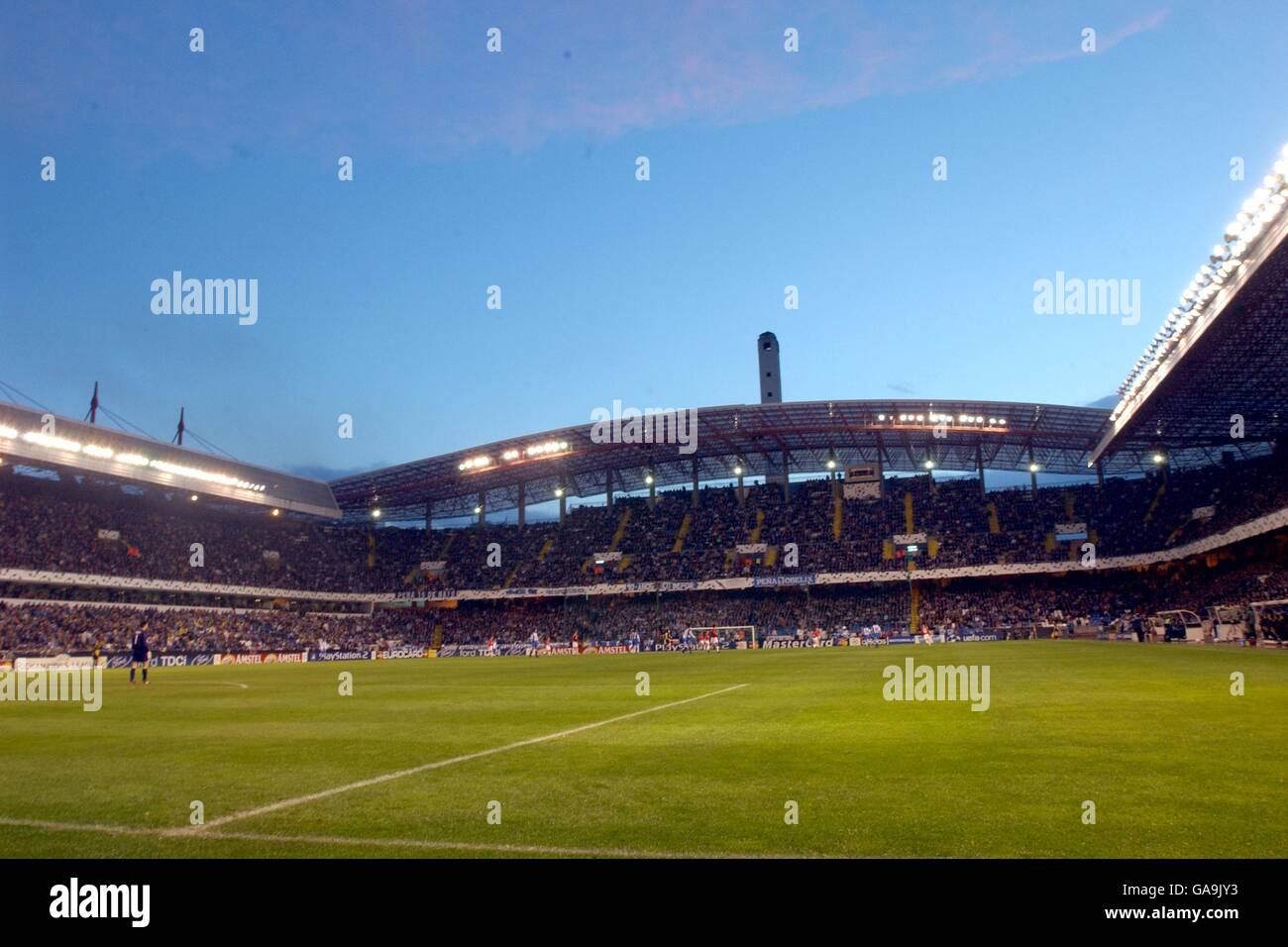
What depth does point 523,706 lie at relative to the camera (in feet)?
50.8

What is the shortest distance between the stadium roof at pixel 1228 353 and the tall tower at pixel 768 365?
3279 cm

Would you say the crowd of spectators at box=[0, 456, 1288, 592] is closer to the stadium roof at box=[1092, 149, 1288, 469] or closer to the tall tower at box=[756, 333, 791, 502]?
the stadium roof at box=[1092, 149, 1288, 469]

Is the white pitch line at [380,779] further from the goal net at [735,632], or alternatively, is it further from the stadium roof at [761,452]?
the stadium roof at [761,452]

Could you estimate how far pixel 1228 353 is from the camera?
35844 millimetres

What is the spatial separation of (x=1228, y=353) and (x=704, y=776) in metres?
38.9

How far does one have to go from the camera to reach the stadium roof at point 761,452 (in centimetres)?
5841

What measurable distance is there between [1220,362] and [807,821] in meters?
41.2

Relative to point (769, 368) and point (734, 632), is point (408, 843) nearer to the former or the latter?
point (734, 632)

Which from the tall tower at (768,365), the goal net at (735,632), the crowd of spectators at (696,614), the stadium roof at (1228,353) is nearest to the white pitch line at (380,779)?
the stadium roof at (1228,353)

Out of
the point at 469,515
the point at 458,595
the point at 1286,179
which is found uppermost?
the point at 1286,179

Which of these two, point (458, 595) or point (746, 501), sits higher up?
point (746, 501)
